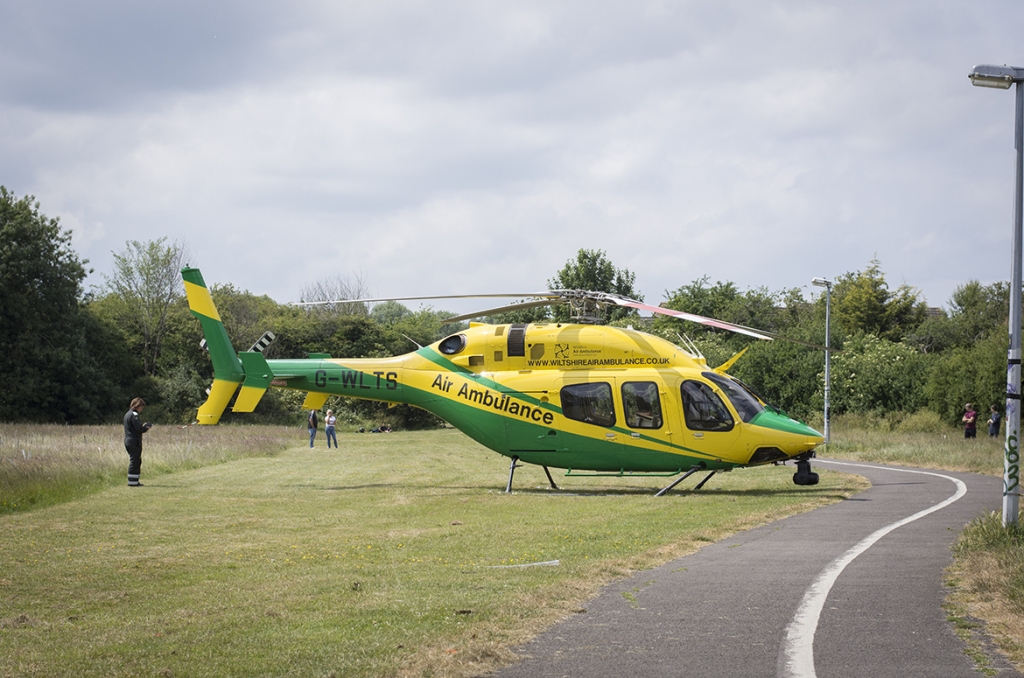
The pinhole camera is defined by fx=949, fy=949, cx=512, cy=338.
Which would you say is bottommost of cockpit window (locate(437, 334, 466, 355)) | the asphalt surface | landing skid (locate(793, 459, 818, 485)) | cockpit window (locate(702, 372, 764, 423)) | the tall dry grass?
the tall dry grass

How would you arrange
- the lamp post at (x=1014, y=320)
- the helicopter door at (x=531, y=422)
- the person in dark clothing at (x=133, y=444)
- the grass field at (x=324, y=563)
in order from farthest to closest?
1. the person in dark clothing at (x=133, y=444)
2. the helicopter door at (x=531, y=422)
3. the lamp post at (x=1014, y=320)
4. the grass field at (x=324, y=563)

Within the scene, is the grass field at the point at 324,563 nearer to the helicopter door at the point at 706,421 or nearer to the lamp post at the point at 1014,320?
the helicopter door at the point at 706,421

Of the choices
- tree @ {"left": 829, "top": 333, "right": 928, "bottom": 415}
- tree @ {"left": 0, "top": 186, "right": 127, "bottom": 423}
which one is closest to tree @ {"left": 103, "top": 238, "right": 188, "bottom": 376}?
tree @ {"left": 0, "top": 186, "right": 127, "bottom": 423}

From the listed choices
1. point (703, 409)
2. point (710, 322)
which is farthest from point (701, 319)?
point (703, 409)

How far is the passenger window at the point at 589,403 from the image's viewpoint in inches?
780

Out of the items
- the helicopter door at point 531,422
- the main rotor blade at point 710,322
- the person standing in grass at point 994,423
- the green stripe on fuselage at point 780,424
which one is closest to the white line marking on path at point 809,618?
the main rotor blade at point 710,322

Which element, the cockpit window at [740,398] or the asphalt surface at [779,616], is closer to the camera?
the asphalt surface at [779,616]

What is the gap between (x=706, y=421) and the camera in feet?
62.7

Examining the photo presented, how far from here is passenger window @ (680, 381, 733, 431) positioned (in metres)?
19.0

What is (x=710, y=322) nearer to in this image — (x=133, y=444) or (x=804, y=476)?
(x=804, y=476)

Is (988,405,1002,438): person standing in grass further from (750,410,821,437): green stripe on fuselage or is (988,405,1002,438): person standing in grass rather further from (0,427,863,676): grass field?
(750,410,821,437): green stripe on fuselage

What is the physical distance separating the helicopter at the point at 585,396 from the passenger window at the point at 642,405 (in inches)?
0.8

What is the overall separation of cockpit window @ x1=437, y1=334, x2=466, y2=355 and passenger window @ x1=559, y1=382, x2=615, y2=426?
8.66 ft

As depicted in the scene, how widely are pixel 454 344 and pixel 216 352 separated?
5975 millimetres
